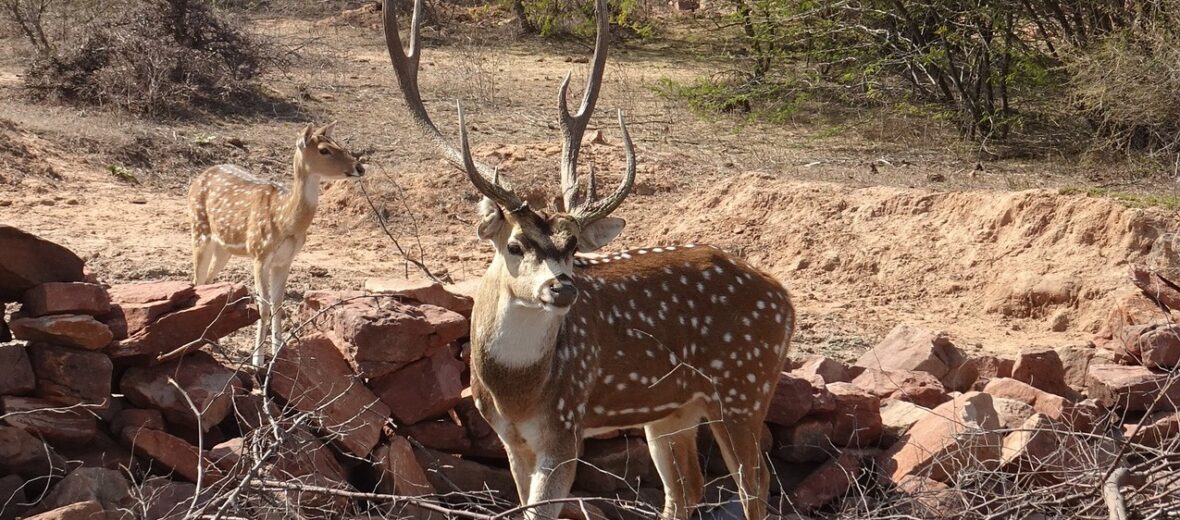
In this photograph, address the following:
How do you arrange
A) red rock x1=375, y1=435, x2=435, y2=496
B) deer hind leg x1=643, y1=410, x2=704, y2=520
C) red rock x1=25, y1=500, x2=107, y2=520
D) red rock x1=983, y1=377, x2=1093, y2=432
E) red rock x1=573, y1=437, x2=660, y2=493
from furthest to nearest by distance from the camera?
1. red rock x1=983, y1=377, x2=1093, y2=432
2. red rock x1=573, y1=437, x2=660, y2=493
3. deer hind leg x1=643, y1=410, x2=704, y2=520
4. red rock x1=375, y1=435, x2=435, y2=496
5. red rock x1=25, y1=500, x2=107, y2=520

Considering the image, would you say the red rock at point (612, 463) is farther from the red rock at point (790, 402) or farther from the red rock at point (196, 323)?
the red rock at point (196, 323)

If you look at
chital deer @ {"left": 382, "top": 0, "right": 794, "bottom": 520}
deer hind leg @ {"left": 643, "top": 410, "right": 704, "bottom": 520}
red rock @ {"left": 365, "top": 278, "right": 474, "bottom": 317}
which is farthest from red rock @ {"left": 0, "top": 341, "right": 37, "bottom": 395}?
deer hind leg @ {"left": 643, "top": 410, "right": 704, "bottom": 520}

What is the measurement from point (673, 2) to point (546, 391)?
23.1 meters

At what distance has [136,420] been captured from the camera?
7.65 meters

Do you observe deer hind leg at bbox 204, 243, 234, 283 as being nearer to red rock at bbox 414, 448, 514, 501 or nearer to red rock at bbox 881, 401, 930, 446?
red rock at bbox 414, 448, 514, 501

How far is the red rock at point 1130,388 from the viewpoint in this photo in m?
9.91

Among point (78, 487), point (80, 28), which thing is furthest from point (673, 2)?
point (78, 487)

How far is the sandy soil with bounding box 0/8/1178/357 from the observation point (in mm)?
12664

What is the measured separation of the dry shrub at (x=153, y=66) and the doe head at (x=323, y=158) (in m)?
5.79

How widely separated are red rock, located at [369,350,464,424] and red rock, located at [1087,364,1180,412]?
15.3ft

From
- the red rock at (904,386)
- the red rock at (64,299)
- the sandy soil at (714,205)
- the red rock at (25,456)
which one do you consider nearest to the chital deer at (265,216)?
the sandy soil at (714,205)

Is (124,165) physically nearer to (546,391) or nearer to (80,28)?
(80,28)

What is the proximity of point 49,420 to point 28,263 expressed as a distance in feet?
2.90

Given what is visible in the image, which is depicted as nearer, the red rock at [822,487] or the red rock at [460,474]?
the red rock at [460,474]
